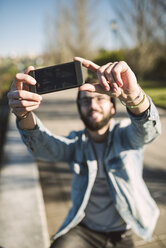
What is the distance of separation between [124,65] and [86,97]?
684 millimetres

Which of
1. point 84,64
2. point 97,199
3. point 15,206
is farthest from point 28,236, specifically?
point 84,64

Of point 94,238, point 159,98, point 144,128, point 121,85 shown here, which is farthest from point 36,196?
point 159,98

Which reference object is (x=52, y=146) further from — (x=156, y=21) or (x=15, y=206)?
(x=156, y=21)

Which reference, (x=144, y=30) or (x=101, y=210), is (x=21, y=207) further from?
(x=144, y=30)

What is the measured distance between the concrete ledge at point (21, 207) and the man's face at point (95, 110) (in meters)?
1.34

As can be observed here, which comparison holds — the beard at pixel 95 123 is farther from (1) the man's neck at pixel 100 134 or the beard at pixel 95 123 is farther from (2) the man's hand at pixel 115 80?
(2) the man's hand at pixel 115 80

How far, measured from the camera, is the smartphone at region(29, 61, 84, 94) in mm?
1290

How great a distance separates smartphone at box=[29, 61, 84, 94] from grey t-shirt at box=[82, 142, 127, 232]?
80 cm

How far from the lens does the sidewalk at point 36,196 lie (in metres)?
2.45

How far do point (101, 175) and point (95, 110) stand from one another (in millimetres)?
519

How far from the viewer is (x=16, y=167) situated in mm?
4129

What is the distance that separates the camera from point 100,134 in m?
1.95

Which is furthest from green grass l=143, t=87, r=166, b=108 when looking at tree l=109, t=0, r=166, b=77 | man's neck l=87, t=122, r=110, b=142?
man's neck l=87, t=122, r=110, b=142

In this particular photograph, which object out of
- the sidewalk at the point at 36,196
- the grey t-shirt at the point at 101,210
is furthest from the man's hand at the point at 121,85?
the sidewalk at the point at 36,196
